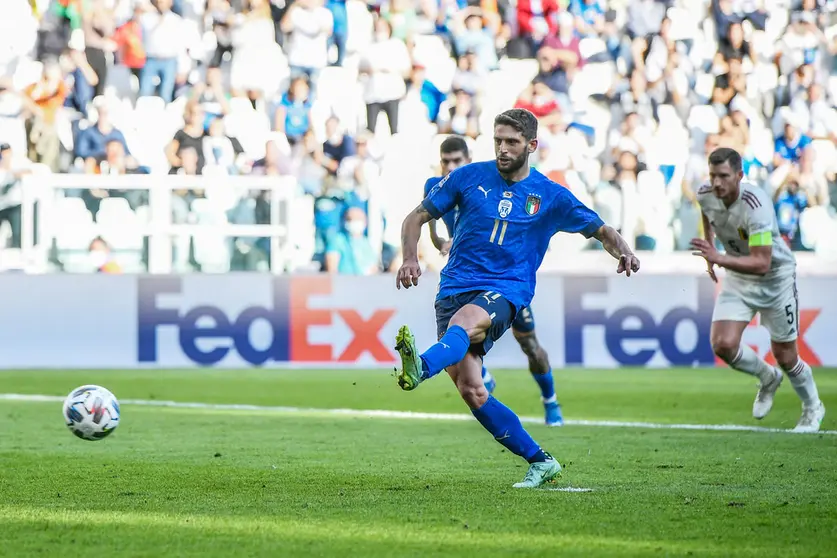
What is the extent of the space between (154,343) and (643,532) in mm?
11707

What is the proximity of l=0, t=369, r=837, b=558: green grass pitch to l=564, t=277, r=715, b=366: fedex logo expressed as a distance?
442 centimetres

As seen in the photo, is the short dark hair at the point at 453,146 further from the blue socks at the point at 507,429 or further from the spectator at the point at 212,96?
the spectator at the point at 212,96

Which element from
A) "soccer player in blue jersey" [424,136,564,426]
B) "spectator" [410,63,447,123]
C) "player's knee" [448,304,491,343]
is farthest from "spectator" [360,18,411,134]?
"player's knee" [448,304,491,343]

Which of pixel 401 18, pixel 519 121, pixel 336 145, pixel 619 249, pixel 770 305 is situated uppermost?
pixel 401 18

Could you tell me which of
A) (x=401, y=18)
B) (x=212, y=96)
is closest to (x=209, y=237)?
(x=212, y=96)

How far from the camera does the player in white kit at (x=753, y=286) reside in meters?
10.1

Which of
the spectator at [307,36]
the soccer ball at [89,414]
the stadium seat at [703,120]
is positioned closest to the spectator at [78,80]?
the spectator at [307,36]

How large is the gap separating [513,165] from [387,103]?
1245 centimetres

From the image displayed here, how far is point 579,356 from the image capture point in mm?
17219

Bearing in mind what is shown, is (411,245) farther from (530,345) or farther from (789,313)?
(789,313)

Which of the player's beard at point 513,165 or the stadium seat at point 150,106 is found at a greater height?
the stadium seat at point 150,106

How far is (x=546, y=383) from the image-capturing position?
1059cm

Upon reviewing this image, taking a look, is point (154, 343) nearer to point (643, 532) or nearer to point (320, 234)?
A: point (320, 234)

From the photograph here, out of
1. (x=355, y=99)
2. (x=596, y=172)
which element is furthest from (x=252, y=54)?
(x=596, y=172)
